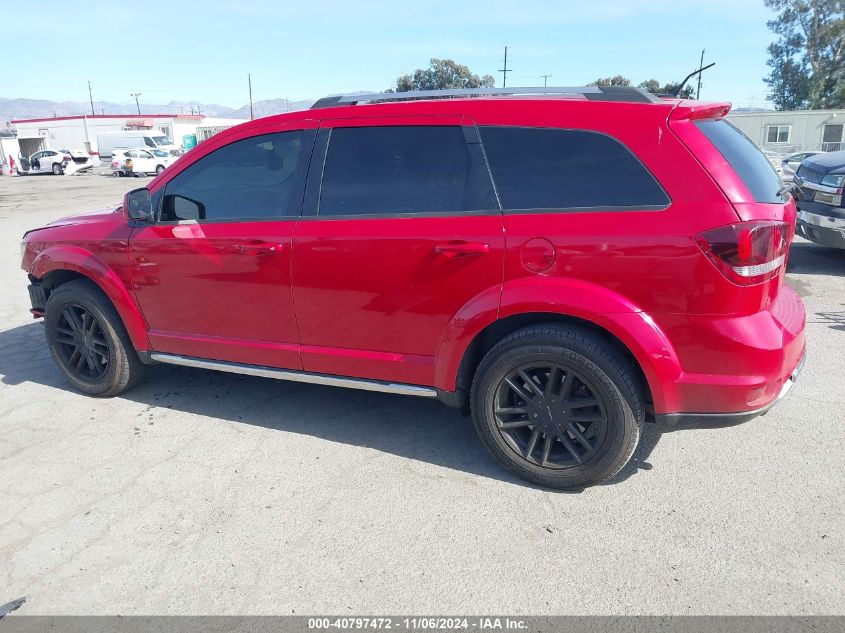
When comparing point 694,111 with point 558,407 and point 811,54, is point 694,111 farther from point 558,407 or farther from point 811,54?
point 811,54

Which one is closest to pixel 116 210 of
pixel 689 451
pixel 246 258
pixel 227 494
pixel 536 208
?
pixel 246 258

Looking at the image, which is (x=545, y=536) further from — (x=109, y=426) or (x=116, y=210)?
(x=116, y=210)

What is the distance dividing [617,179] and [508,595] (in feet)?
6.12

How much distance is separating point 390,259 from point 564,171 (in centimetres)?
97

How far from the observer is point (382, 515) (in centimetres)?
309

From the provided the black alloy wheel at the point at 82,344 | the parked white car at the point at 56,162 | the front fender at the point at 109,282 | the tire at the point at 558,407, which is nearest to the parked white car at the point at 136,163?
the parked white car at the point at 56,162

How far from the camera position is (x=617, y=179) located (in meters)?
2.97

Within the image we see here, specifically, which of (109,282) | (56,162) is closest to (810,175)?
(109,282)

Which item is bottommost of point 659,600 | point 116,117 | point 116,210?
point 659,600

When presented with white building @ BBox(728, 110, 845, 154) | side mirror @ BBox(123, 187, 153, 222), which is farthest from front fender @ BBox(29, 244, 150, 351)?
white building @ BBox(728, 110, 845, 154)

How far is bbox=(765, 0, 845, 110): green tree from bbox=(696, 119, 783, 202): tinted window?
6601 cm

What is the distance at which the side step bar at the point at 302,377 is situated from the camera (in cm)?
353

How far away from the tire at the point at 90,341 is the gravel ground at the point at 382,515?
0.18m

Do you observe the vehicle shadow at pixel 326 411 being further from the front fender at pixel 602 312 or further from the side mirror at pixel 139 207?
the side mirror at pixel 139 207
